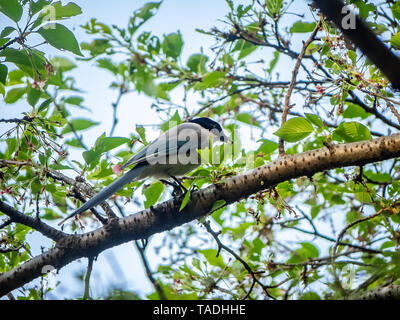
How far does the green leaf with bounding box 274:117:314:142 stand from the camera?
204 cm

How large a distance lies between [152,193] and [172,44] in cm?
152

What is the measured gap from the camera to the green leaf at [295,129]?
2.04m

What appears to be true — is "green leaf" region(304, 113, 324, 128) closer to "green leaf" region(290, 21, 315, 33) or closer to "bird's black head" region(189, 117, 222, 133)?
"green leaf" region(290, 21, 315, 33)

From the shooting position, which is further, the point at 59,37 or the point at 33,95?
the point at 33,95

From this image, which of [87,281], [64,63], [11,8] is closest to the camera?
[11,8]

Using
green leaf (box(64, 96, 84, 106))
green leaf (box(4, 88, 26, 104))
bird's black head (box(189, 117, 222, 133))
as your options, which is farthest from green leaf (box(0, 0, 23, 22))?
bird's black head (box(189, 117, 222, 133))

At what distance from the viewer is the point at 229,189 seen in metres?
2.17

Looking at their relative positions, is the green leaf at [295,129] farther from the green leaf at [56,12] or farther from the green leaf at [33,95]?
the green leaf at [33,95]

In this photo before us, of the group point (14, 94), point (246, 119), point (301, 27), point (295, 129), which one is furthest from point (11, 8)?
point (246, 119)

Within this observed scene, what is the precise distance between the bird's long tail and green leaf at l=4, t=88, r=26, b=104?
93 centimetres

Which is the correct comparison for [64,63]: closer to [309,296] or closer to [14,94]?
[14,94]

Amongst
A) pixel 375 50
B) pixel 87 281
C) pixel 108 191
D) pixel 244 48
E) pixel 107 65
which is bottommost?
pixel 87 281

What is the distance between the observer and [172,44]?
3.38m

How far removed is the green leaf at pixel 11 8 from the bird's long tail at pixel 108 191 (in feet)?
3.49
